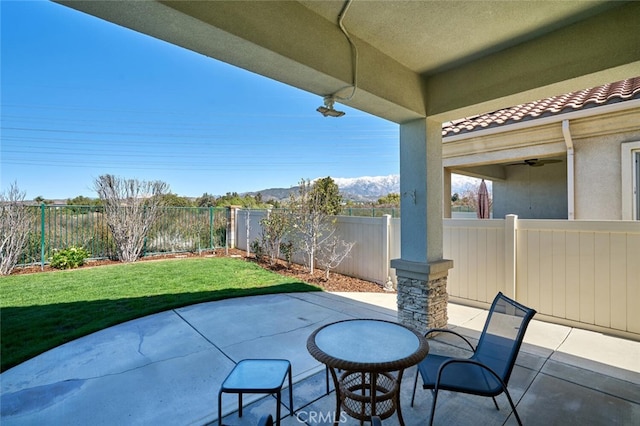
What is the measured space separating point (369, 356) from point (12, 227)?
10544 mm

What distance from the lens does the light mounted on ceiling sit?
3.51 metres

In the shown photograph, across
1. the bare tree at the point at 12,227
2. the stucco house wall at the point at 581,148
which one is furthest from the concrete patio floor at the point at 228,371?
the bare tree at the point at 12,227

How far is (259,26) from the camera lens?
8.30 ft

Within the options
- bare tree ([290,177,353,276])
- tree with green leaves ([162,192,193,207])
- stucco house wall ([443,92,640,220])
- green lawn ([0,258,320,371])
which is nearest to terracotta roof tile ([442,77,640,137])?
stucco house wall ([443,92,640,220])

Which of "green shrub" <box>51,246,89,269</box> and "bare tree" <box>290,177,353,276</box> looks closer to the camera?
"bare tree" <box>290,177,353,276</box>

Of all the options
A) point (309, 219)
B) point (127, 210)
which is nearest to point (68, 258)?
point (127, 210)

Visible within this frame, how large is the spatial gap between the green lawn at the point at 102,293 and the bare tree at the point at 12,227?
0.70 meters

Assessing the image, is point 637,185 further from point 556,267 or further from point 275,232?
point 275,232

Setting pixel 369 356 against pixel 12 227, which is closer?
pixel 369 356

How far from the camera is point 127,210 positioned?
10.2 m

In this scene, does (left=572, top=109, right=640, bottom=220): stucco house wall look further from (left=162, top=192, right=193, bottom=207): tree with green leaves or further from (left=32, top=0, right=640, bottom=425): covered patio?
(left=162, top=192, right=193, bottom=207): tree with green leaves

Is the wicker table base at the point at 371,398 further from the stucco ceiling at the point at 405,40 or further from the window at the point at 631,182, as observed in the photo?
the window at the point at 631,182

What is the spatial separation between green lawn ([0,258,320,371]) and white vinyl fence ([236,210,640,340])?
359cm

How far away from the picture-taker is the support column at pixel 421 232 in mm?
4328
